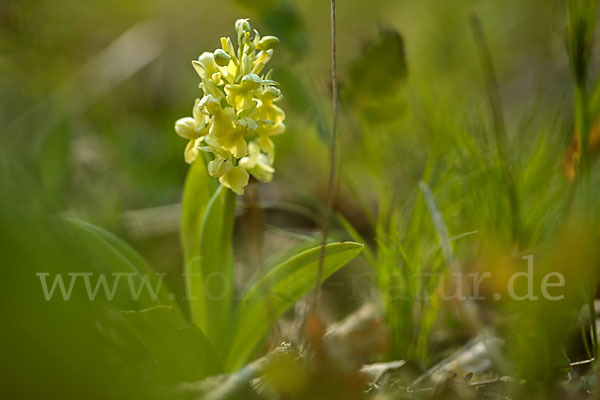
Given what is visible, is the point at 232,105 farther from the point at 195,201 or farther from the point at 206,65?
the point at 195,201

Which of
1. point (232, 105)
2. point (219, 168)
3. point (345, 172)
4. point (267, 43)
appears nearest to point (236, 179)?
point (219, 168)

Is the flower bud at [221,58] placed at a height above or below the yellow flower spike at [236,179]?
above

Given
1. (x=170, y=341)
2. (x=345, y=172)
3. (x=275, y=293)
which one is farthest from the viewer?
(x=345, y=172)

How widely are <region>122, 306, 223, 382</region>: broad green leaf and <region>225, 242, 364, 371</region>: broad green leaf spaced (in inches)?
4.4

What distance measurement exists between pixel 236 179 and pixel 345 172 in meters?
0.70

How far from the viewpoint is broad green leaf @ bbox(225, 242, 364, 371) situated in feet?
2.70

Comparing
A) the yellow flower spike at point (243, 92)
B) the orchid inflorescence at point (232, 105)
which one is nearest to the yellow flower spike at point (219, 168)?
the orchid inflorescence at point (232, 105)

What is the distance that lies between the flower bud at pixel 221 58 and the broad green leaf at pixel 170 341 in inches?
15.3

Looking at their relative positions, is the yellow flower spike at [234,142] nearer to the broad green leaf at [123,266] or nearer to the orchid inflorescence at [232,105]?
the orchid inflorescence at [232,105]

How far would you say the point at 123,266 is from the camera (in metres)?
0.88

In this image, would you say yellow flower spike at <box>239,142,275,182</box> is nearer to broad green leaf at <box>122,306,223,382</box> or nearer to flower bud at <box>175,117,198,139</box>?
flower bud at <box>175,117,198,139</box>

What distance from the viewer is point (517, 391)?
668 millimetres

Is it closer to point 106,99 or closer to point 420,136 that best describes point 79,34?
point 106,99

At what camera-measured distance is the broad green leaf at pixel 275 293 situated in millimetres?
823
